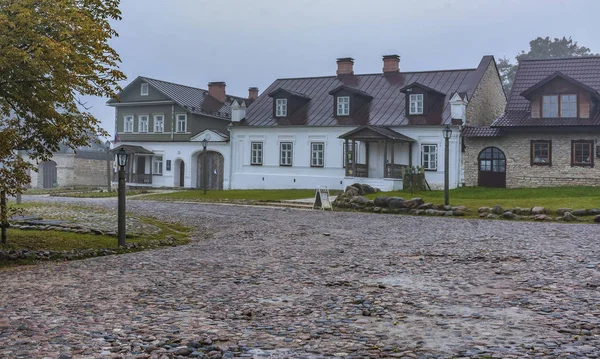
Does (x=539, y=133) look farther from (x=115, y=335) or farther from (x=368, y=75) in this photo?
(x=115, y=335)

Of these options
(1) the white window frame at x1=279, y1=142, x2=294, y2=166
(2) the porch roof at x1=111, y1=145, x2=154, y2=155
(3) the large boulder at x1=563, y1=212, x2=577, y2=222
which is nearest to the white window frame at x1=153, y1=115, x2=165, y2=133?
(2) the porch roof at x1=111, y1=145, x2=154, y2=155

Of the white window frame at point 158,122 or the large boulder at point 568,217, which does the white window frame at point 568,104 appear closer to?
the large boulder at point 568,217

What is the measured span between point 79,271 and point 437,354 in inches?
265

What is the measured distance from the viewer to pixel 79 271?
10484 mm

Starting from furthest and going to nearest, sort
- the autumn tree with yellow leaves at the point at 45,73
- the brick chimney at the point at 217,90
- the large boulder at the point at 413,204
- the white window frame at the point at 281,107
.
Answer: the brick chimney at the point at 217,90 → the white window frame at the point at 281,107 → the large boulder at the point at 413,204 → the autumn tree with yellow leaves at the point at 45,73

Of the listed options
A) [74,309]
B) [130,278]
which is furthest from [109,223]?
[74,309]

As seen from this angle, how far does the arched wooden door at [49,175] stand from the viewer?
172 ft

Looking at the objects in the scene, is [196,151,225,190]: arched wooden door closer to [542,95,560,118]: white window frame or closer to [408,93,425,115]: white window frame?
[408,93,425,115]: white window frame

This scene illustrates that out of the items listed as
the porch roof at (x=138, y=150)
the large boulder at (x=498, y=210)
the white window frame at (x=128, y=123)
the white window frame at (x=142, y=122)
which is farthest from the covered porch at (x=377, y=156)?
the white window frame at (x=128, y=123)

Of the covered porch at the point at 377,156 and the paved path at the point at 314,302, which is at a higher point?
the covered porch at the point at 377,156

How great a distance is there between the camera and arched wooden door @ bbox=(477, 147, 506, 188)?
33906 mm

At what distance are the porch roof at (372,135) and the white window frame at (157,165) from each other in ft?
50.9

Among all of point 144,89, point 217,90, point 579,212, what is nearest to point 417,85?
point 579,212

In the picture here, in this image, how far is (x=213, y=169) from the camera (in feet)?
140
